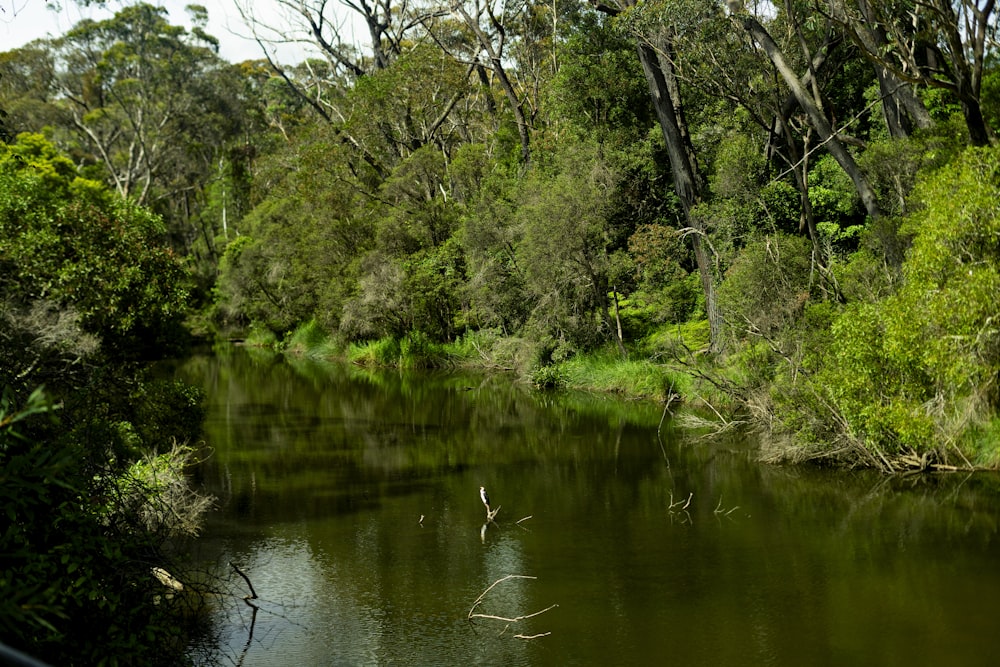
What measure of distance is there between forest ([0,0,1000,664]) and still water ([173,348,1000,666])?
4.82ft

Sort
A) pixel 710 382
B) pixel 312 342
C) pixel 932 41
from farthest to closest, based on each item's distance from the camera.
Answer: pixel 312 342 → pixel 710 382 → pixel 932 41

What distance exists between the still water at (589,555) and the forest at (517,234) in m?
1.47

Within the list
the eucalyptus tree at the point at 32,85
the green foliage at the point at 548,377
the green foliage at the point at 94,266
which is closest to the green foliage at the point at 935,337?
the green foliage at the point at 94,266

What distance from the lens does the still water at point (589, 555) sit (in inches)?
388

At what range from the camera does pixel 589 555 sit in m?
12.8

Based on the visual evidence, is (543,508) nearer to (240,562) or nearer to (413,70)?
(240,562)

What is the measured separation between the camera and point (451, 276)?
3325 centimetres

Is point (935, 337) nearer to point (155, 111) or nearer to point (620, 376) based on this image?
point (620, 376)

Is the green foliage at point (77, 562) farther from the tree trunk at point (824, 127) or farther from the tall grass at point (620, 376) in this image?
the tall grass at point (620, 376)

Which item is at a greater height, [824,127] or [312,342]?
[824,127]

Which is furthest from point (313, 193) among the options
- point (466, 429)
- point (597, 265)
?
point (466, 429)

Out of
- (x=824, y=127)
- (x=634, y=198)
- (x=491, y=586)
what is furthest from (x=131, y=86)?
(x=491, y=586)

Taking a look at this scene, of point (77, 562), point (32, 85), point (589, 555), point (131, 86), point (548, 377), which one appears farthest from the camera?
point (32, 85)

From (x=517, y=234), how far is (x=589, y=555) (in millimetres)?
17618
